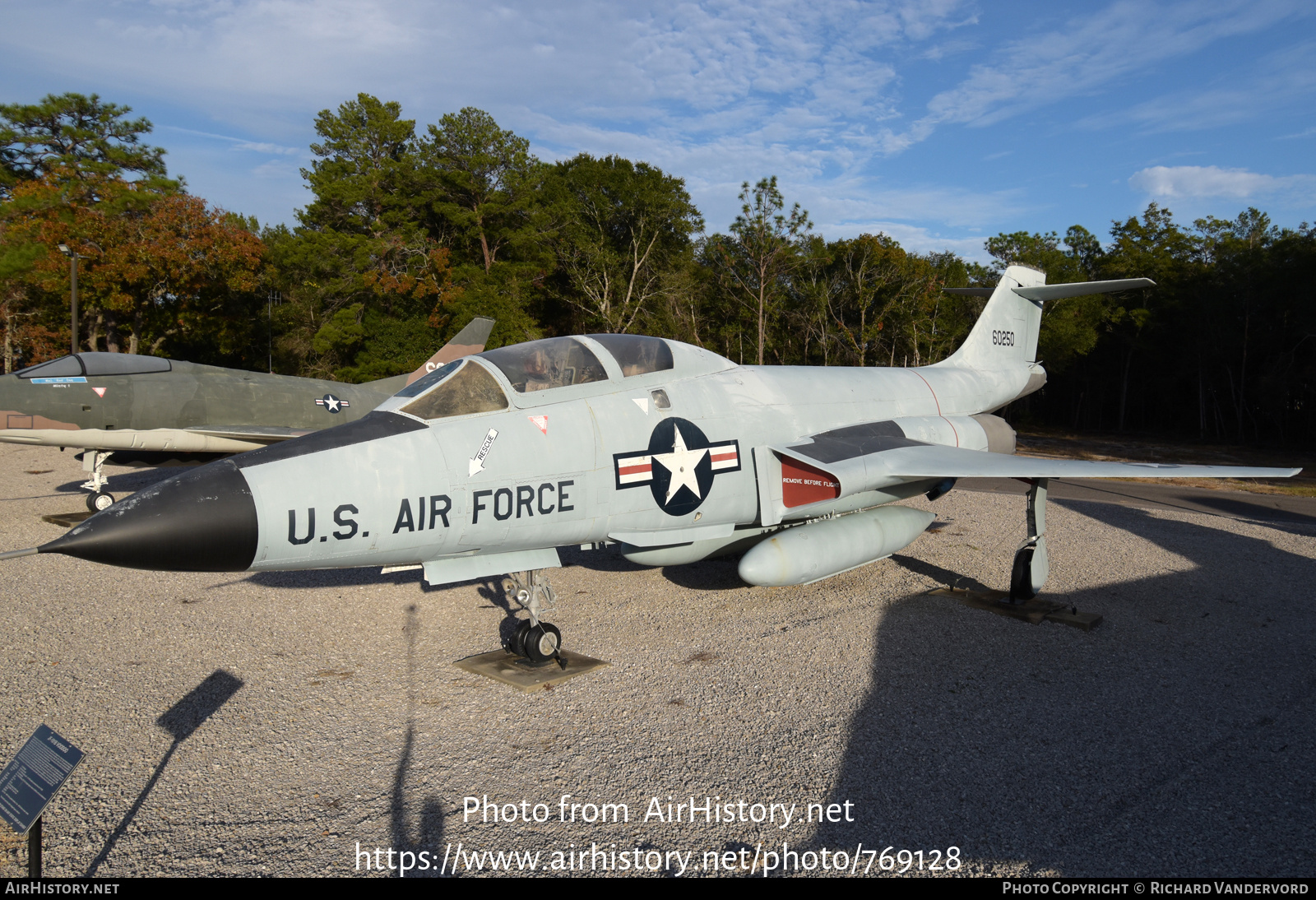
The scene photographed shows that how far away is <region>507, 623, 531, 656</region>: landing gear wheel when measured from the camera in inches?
233

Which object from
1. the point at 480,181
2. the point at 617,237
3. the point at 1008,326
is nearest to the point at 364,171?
the point at 480,181

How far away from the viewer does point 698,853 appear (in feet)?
11.8

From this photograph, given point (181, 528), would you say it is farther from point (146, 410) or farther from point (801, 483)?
point (146, 410)

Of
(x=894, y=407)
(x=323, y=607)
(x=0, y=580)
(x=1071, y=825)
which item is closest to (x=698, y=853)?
(x=1071, y=825)

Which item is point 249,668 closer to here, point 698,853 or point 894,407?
point 698,853

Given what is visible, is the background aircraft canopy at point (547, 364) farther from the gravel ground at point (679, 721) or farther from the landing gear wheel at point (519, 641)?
the gravel ground at point (679, 721)

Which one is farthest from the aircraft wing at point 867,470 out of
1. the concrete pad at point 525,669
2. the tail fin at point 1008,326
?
the tail fin at point 1008,326

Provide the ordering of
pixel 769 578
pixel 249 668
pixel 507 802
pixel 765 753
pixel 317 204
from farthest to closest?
pixel 317 204, pixel 769 578, pixel 249 668, pixel 765 753, pixel 507 802

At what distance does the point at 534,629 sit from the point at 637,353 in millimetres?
2515

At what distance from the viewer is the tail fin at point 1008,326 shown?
11258 millimetres

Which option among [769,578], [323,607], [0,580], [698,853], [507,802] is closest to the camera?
[698,853]

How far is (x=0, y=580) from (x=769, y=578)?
905 centimetres

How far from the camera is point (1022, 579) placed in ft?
24.8

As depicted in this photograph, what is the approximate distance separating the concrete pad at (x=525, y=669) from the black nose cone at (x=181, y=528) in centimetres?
230
